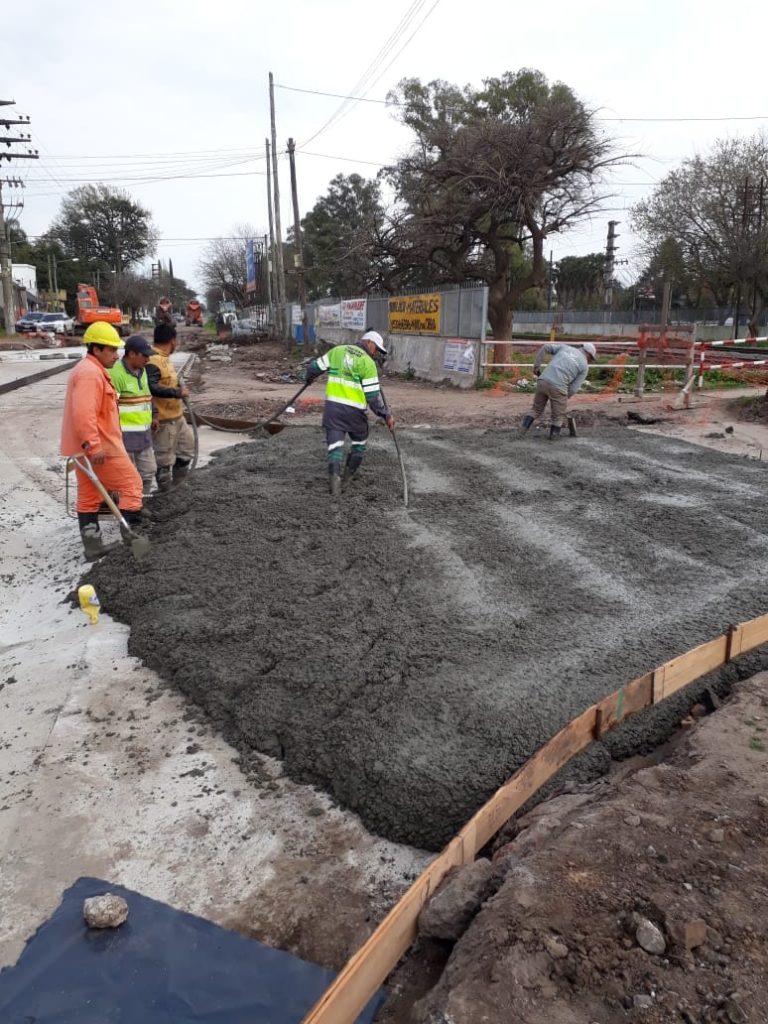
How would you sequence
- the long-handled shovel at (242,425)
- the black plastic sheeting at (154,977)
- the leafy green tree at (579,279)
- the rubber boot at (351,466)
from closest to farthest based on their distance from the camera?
the black plastic sheeting at (154,977)
the rubber boot at (351,466)
the long-handled shovel at (242,425)
the leafy green tree at (579,279)

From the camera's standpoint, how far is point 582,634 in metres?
3.88

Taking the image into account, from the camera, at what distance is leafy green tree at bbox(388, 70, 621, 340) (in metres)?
19.5

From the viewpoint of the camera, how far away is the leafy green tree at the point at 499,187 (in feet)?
64.1

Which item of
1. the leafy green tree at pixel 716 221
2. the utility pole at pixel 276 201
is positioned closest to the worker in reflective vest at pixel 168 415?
the utility pole at pixel 276 201

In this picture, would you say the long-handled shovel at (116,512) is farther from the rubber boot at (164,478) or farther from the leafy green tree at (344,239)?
the leafy green tree at (344,239)

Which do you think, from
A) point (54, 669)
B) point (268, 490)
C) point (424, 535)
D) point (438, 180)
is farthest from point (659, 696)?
point (438, 180)

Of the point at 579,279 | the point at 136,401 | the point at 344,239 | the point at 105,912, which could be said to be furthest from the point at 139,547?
the point at 579,279

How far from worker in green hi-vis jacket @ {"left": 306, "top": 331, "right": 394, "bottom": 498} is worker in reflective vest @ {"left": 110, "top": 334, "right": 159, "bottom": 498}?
1446mm

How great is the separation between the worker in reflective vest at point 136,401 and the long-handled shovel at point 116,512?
71 centimetres

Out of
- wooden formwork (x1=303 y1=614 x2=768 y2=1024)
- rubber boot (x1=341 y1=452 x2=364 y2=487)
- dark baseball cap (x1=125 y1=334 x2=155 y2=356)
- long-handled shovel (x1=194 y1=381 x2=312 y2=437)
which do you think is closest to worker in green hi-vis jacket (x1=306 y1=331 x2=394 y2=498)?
rubber boot (x1=341 y1=452 x2=364 y2=487)

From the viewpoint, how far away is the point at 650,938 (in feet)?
6.16

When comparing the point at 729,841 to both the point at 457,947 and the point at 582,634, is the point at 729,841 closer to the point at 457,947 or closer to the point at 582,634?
the point at 457,947

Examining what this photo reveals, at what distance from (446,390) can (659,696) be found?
43.5ft

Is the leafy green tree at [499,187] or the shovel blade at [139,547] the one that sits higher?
the leafy green tree at [499,187]
